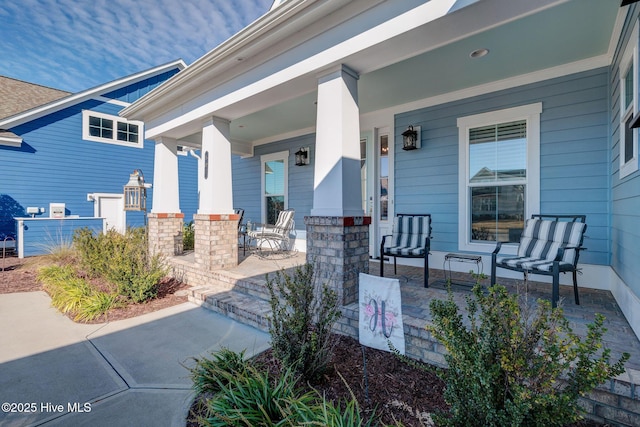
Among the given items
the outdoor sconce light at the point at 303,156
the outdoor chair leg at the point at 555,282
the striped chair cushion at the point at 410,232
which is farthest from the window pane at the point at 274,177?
the outdoor chair leg at the point at 555,282

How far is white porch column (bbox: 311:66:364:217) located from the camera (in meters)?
3.05

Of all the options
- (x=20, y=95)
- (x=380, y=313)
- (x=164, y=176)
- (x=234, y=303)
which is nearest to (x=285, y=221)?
(x=164, y=176)

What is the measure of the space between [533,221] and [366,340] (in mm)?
2765

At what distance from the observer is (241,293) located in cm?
411

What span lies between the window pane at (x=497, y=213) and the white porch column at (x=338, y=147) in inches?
93.6

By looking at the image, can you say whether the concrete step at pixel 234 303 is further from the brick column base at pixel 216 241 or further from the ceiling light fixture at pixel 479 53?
the ceiling light fixture at pixel 479 53

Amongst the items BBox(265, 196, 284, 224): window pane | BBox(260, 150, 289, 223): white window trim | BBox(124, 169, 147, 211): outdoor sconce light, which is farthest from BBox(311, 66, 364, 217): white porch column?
BBox(265, 196, 284, 224): window pane

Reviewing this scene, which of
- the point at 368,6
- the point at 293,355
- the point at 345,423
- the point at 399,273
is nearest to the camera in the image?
the point at 345,423

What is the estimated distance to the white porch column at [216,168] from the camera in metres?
4.74

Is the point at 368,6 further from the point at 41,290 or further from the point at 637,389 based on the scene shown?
the point at 41,290

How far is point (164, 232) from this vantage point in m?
5.96

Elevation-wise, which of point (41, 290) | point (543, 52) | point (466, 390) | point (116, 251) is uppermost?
point (543, 52)

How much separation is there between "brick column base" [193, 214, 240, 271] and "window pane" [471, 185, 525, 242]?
3824 millimetres

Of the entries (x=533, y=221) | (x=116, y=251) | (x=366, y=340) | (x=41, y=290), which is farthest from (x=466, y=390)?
(x=41, y=290)
